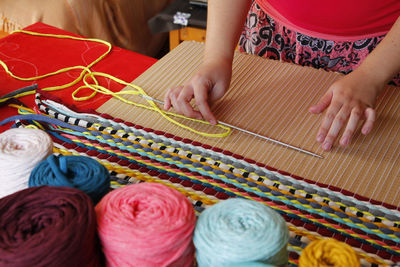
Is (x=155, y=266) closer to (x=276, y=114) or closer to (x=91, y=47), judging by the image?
(x=276, y=114)

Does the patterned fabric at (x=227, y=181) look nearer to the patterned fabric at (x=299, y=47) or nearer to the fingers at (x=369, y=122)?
the fingers at (x=369, y=122)

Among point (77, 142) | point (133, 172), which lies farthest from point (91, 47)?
point (133, 172)

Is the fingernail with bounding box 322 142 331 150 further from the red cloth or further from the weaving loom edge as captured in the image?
the red cloth

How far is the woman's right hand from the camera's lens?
875 millimetres

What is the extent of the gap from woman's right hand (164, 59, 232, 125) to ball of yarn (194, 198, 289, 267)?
384 millimetres

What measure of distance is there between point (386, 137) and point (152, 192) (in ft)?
1.77

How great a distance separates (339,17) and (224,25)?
285 millimetres

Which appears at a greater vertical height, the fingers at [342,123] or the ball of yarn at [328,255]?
the ball of yarn at [328,255]

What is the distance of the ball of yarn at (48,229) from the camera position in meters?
0.45

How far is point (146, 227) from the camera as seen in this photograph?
0.49 metres

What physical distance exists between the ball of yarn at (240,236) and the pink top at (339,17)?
0.70m

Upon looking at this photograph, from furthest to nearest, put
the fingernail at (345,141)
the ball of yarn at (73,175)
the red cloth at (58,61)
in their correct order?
the red cloth at (58,61) < the fingernail at (345,141) < the ball of yarn at (73,175)

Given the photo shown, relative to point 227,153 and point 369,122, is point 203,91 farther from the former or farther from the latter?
point 369,122

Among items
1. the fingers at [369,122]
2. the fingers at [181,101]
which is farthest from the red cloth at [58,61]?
the fingers at [369,122]
